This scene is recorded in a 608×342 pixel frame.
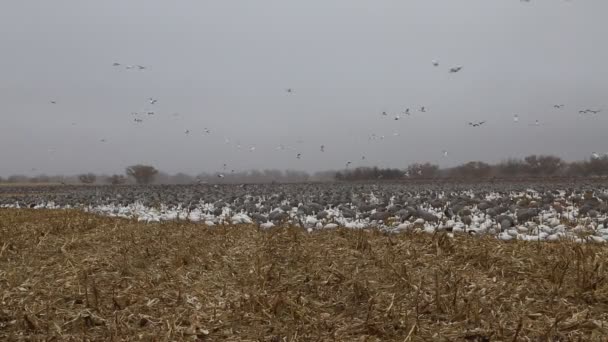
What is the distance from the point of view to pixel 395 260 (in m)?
6.01

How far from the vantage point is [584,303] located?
15.2ft

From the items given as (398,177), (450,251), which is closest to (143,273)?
(450,251)

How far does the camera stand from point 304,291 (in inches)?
197

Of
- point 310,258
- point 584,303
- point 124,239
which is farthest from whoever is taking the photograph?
point 124,239

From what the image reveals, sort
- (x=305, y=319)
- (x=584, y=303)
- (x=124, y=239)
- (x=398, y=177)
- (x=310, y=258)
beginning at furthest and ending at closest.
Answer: (x=398, y=177), (x=124, y=239), (x=310, y=258), (x=584, y=303), (x=305, y=319)

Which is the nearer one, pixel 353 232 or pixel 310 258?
pixel 310 258

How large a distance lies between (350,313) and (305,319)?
0.49m

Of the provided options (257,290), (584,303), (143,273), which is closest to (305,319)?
(257,290)

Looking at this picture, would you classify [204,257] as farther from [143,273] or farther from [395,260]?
[395,260]

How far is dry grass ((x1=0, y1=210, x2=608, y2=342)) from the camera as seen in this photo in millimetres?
3988

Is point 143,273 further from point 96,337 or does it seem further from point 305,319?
point 305,319

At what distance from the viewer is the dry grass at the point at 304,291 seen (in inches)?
157

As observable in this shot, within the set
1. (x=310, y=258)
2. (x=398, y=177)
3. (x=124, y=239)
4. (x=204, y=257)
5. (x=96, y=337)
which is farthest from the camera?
(x=398, y=177)

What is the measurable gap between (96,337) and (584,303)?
4.75 meters
